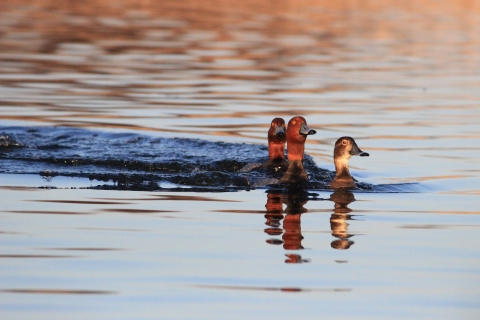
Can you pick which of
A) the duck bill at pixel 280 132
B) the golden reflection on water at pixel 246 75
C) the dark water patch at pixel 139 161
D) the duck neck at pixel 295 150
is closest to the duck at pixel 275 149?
the duck bill at pixel 280 132

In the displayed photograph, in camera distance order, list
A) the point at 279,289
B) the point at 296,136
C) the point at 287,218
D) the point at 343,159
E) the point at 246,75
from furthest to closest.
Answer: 1. the point at 246,75
2. the point at 296,136
3. the point at 343,159
4. the point at 287,218
5. the point at 279,289

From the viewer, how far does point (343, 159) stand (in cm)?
1316

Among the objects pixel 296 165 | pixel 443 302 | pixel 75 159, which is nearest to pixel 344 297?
pixel 443 302

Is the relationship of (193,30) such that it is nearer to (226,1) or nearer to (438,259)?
(226,1)

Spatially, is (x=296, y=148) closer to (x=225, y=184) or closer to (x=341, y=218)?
(x=225, y=184)

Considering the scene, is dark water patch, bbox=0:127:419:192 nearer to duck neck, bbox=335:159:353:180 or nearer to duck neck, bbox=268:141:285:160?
duck neck, bbox=335:159:353:180

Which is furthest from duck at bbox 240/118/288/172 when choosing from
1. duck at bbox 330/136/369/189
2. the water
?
duck at bbox 330/136/369/189

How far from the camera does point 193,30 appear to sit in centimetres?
3859

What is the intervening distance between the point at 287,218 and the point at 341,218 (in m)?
0.56

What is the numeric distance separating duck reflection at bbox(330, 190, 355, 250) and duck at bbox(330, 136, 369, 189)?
5.0 inches

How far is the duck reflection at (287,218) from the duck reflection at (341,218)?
33 centimetres

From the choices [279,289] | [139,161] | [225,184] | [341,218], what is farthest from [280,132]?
[279,289]

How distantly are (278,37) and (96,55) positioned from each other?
896 centimetres

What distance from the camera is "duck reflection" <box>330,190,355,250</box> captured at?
32.1ft
